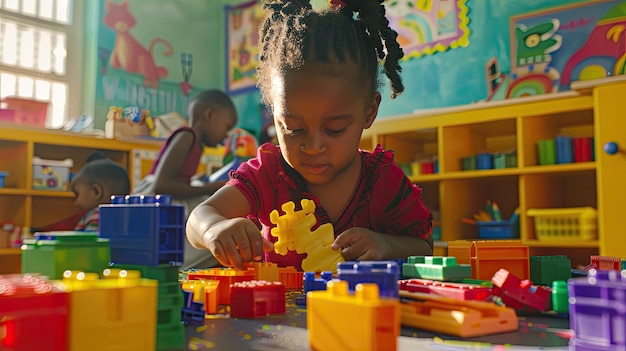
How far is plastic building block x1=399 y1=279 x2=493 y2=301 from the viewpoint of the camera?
1.48 feet

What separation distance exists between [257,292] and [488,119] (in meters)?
1.88

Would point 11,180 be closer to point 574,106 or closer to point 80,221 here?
point 80,221

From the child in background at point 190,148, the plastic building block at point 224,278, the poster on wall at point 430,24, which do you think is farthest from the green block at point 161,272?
the poster on wall at point 430,24

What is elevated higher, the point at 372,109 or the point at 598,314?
the point at 372,109

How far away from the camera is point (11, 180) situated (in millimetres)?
2371

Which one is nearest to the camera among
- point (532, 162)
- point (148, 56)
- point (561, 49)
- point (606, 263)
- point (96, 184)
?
point (606, 263)

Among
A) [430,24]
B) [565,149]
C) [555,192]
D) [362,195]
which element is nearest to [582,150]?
[565,149]

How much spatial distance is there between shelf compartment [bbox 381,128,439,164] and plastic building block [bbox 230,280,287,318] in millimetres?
2003

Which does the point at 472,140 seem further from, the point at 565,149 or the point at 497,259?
the point at 497,259

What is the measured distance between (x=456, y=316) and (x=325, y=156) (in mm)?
492

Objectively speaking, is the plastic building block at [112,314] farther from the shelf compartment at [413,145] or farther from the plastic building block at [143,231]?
the shelf compartment at [413,145]

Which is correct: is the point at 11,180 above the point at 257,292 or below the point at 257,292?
above

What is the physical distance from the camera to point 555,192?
221 cm

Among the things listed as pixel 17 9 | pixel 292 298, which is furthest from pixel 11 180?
pixel 292 298
